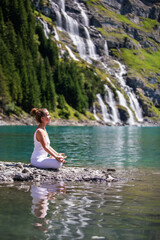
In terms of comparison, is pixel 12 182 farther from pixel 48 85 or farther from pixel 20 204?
pixel 48 85

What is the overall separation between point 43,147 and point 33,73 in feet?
309

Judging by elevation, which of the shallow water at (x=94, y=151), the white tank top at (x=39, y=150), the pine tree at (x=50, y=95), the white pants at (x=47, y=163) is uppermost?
the white tank top at (x=39, y=150)

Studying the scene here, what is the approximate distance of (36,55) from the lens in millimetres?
115875

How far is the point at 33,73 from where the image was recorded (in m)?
104

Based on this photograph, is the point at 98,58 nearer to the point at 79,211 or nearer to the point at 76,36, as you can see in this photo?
the point at 76,36

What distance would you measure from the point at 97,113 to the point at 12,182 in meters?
115

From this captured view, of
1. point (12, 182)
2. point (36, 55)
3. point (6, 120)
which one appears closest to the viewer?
point (12, 182)

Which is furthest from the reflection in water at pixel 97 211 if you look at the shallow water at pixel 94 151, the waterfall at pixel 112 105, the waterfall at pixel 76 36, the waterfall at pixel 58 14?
the waterfall at pixel 58 14

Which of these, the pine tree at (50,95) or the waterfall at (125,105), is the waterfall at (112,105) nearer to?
the waterfall at (125,105)

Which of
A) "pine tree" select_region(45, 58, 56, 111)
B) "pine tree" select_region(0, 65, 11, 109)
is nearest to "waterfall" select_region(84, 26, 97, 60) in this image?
"pine tree" select_region(45, 58, 56, 111)

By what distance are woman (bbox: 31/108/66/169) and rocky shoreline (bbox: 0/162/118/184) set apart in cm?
29

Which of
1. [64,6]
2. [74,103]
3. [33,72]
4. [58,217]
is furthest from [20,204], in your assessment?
[64,6]

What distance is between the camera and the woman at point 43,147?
1202cm

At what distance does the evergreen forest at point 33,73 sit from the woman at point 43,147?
67.0 metres
